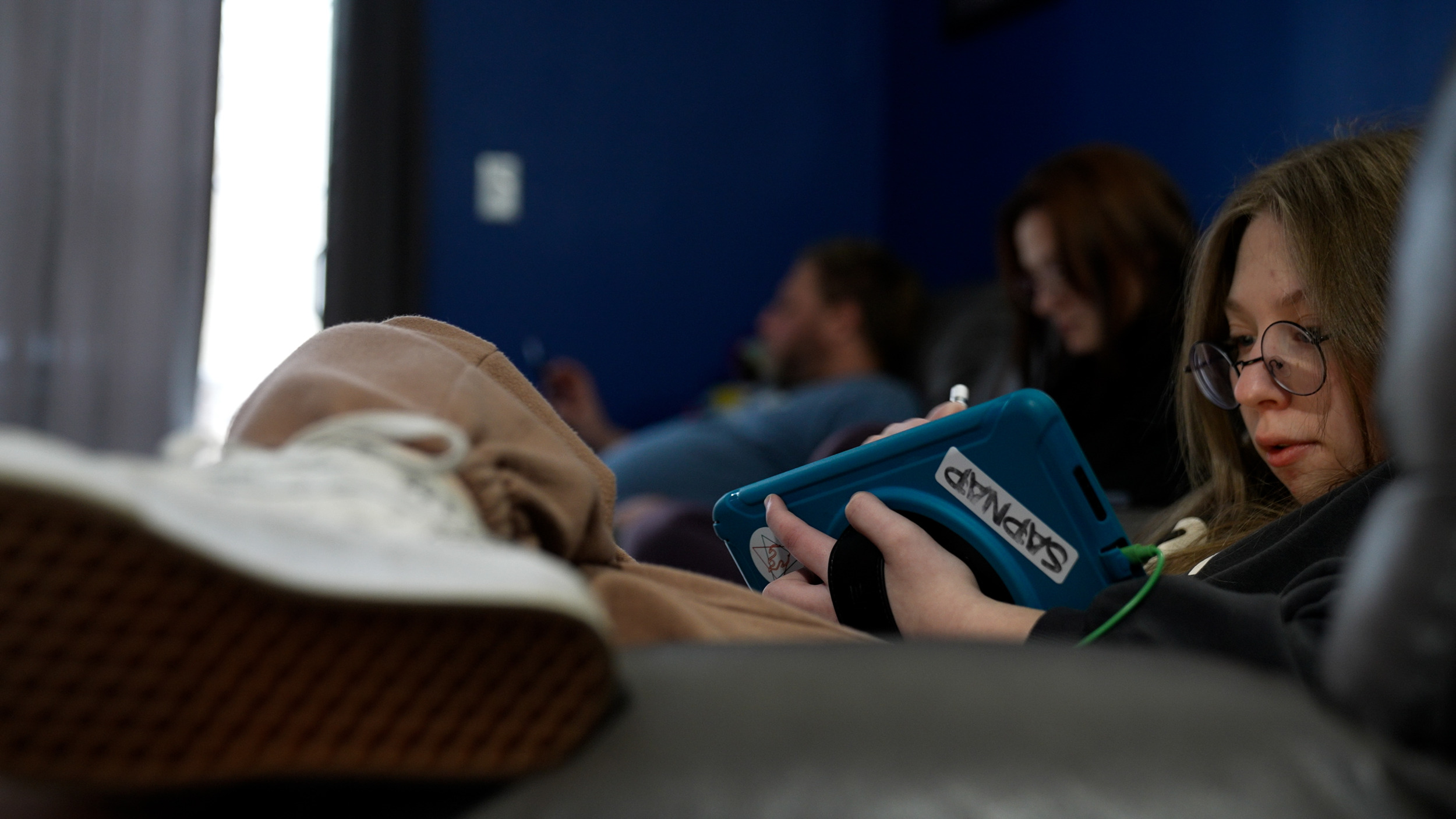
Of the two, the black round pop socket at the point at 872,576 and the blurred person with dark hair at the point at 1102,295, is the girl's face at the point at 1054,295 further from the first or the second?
the black round pop socket at the point at 872,576

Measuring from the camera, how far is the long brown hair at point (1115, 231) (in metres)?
1.72

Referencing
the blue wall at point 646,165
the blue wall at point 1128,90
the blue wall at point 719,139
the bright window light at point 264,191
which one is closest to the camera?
the blue wall at point 1128,90

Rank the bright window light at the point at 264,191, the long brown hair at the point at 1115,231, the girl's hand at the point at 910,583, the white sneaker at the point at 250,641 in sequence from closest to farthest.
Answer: the white sneaker at the point at 250,641, the girl's hand at the point at 910,583, the long brown hair at the point at 1115,231, the bright window light at the point at 264,191

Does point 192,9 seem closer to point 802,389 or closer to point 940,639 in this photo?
point 802,389

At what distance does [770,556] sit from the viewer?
2.92 feet

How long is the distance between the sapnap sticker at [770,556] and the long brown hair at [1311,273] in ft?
1.05

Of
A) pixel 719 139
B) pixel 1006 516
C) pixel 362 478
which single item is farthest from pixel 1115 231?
pixel 719 139

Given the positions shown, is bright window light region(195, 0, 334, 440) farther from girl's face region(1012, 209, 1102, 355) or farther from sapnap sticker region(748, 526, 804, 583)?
sapnap sticker region(748, 526, 804, 583)

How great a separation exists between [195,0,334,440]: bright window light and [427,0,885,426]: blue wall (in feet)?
0.96

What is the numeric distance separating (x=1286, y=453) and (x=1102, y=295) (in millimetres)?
934

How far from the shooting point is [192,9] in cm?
253

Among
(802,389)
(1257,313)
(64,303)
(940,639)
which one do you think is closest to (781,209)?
(802,389)

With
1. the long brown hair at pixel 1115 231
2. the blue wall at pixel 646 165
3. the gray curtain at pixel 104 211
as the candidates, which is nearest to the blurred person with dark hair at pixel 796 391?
the blue wall at pixel 646 165

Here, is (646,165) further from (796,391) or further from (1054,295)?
(1054,295)
